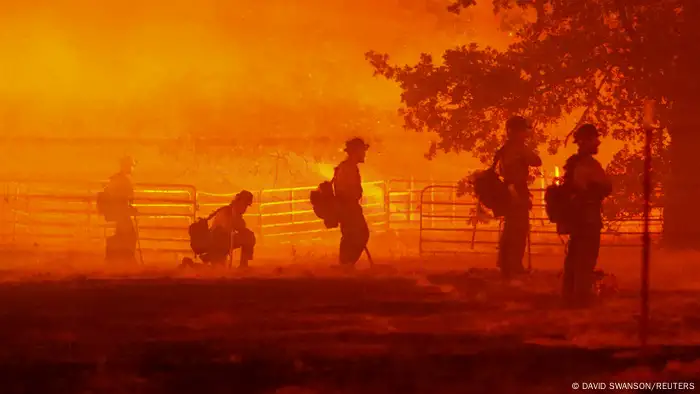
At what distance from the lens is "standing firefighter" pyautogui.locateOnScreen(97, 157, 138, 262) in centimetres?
1574

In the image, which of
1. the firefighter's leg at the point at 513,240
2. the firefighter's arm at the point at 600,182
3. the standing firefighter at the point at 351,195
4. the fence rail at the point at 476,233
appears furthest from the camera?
the fence rail at the point at 476,233

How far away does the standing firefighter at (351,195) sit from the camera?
1328 centimetres

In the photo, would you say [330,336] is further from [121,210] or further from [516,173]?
[121,210]

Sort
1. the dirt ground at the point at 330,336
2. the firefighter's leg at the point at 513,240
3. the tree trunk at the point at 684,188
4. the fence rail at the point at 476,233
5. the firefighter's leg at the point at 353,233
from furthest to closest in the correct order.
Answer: the fence rail at the point at 476,233
the tree trunk at the point at 684,188
the firefighter's leg at the point at 353,233
the firefighter's leg at the point at 513,240
the dirt ground at the point at 330,336

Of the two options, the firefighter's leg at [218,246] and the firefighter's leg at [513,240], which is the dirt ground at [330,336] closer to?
the firefighter's leg at [513,240]

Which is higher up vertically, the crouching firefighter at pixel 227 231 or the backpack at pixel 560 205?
the backpack at pixel 560 205

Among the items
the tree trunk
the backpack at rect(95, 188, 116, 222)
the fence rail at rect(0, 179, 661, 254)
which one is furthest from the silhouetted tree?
the backpack at rect(95, 188, 116, 222)

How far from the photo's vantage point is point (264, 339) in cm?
727

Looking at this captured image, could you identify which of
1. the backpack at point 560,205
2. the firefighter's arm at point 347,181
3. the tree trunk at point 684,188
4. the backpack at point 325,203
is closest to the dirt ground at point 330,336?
the backpack at point 560,205

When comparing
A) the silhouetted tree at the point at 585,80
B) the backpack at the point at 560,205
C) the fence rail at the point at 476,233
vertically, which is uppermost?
the silhouetted tree at the point at 585,80

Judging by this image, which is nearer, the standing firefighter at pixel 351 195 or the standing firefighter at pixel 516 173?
the standing firefighter at pixel 516 173

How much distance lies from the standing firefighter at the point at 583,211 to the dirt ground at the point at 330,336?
30cm

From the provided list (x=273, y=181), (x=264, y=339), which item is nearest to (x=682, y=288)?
(x=264, y=339)

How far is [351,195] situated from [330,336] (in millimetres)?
6015
